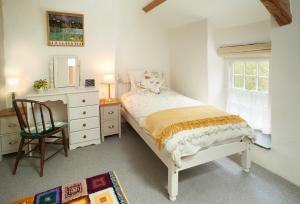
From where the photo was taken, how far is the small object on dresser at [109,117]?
125 inches

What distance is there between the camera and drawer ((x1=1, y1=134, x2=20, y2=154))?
2623mm

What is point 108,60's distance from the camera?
3.46 metres

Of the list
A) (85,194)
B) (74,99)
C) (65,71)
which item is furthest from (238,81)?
(65,71)

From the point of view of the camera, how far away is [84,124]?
297cm

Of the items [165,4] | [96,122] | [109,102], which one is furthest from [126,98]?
[165,4]

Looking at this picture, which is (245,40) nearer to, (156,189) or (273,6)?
(273,6)

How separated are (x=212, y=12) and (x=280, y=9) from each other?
47.9 inches

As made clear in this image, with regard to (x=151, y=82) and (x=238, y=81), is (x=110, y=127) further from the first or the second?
(x=238, y=81)

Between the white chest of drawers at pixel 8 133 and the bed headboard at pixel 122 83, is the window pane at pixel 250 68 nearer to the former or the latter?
the bed headboard at pixel 122 83

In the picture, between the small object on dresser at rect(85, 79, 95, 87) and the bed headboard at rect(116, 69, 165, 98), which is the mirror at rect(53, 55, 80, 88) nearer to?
the small object on dresser at rect(85, 79, 95, 87)

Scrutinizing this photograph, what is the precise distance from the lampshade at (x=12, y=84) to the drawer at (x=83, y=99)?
783 mm

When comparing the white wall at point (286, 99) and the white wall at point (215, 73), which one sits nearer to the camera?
the white wall at point (286, 99)

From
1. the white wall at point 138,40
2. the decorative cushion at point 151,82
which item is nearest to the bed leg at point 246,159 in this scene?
the decorative cushion at point 151,82

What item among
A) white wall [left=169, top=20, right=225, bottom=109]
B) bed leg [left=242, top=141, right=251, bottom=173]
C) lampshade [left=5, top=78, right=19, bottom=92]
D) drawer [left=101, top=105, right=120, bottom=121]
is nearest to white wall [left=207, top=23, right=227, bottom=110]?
white wall [left=169, top=20, right=225, bottom=109]
